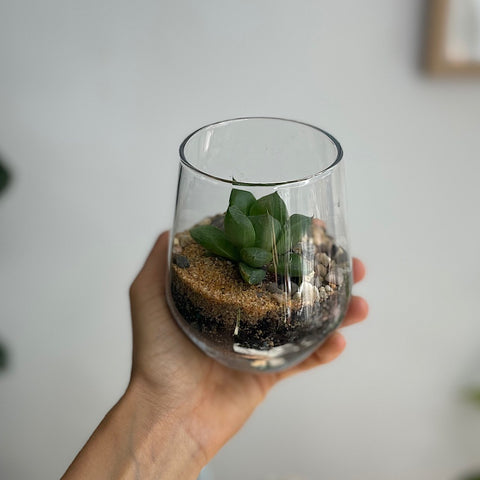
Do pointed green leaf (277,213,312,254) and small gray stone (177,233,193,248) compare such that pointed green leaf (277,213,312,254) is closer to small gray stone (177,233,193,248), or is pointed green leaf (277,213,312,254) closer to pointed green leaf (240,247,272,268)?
pointed green leaf (240,247,272,268)

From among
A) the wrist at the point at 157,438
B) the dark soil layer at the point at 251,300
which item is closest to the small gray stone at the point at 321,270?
the dark soil layer at the point at 251,300

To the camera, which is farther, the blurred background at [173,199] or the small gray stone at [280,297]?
the blurred background at [173,199]

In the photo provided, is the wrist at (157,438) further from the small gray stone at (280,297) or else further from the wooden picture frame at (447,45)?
the wooden picture frame at (447,45)

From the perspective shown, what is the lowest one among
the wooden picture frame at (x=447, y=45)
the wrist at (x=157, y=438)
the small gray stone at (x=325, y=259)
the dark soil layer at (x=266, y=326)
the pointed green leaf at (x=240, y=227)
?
the wrist at (x=157, y=438)

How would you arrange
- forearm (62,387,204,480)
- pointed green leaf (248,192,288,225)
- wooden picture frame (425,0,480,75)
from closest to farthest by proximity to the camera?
pointed green leaf (248,192,288,225) < forearm (62,387,204,480) < wooden picture frame (425,0,480,75)

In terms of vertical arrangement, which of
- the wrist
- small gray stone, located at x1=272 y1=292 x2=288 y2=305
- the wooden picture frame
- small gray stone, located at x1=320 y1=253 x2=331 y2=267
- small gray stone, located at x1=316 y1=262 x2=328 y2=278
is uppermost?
the wooden picture frame

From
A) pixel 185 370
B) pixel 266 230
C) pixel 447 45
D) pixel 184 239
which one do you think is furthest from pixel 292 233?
pixel 447 45

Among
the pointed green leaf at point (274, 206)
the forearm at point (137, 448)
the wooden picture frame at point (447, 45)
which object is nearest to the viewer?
the pointed green leaf at point (274, 206)

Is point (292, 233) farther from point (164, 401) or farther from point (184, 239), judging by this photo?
point (164, 401)

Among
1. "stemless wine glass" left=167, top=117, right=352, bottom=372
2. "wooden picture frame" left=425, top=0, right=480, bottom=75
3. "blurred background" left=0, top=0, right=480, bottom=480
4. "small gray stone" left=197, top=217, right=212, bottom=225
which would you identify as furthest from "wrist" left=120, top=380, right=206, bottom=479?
"wooden picture frame" left=425, top=0, right=480, bottom=75

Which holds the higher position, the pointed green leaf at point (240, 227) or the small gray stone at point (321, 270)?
the pointed green leaf at point (240, 227)
